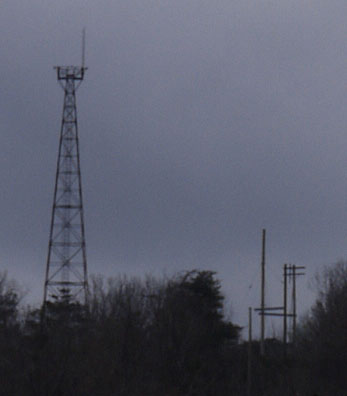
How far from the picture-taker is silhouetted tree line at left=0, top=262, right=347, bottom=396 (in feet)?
A: 90.3

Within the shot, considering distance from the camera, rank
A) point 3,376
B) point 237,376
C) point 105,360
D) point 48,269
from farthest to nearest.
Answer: point 237,376, point 48,269, point 105,360, point 3,376

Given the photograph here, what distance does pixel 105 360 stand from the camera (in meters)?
30.9

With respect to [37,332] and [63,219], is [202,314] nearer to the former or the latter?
[63,219]

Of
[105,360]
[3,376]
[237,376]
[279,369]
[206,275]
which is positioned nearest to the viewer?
[3,376]

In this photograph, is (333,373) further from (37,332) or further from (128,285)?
(37,332)

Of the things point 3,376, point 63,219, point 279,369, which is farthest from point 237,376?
point 3,376

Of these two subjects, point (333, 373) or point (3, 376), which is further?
point (333, 373)

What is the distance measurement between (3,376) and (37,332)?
7066 millimetres

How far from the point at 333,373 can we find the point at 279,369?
171 inches

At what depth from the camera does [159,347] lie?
159 ft

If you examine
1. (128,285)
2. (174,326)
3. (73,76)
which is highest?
(73,76)

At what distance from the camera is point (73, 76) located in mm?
51250

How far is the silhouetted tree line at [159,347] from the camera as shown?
1084 inches

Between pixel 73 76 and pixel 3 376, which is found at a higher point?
pixel 73 76
